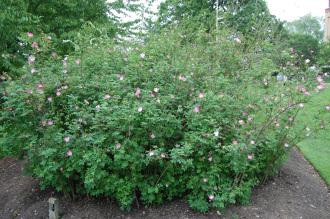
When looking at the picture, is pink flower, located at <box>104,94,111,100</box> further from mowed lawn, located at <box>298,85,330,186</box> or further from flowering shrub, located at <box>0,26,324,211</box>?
mowed lawn, located at <box>298,85,330,186</box>

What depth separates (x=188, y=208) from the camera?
313 cm

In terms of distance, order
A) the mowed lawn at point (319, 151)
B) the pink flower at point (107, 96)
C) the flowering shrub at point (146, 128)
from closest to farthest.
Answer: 1. the flowering shrub at point (146, 128)
2. the pink flower at point (107, 96)
3. the mowed lawn at point (319, 151)

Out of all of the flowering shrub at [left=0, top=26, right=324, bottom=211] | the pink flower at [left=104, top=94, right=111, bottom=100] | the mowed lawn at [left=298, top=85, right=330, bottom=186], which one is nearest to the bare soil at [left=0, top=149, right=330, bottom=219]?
the flowering shrub at [left=0, top=26, right=324, bottom=211]

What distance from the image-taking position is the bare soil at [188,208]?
3082mm

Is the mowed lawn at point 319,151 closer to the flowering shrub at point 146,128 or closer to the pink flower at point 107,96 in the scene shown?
the flowering shrub at point 146,128

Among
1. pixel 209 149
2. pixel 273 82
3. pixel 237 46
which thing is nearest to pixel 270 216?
pixel 209 149

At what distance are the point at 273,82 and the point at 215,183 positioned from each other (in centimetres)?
171

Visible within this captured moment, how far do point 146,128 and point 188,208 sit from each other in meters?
0.91

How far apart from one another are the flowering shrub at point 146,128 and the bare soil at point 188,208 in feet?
0.42

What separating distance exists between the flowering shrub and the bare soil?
127 mm

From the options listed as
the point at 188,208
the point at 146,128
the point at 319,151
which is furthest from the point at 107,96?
the point at 319,151

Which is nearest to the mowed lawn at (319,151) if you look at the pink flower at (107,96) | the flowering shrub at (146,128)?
the flowering shrub at (146,128)

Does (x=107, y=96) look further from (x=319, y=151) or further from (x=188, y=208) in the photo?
(x=319, y=151)

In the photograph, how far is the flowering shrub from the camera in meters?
2.89
